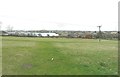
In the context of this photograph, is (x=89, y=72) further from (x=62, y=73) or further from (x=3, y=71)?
(x=3, y=71)

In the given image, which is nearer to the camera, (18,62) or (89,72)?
(89,72)

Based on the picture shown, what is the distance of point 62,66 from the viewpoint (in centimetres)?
1255

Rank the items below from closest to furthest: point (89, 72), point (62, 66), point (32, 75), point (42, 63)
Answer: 1. point (32, 75)
2. point (89, 72)
3. point (62, 66)
4. point (42, 63)

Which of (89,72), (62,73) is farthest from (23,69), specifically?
(89,72)

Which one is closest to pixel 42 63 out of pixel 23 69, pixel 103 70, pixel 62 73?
pixel 23 69

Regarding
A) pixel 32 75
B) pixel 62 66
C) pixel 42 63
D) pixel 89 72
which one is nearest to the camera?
pixel 32 75

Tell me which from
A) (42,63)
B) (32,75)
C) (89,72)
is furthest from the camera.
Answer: (42,63)

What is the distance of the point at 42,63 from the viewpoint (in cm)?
1342

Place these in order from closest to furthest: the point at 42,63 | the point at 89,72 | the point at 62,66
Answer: the point at 89,72 < the point at 62,66 < the point at 42,63

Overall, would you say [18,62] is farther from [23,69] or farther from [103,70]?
[103,70]

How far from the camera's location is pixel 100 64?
13.5m

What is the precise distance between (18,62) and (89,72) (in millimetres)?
4647

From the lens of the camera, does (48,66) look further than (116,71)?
Yes

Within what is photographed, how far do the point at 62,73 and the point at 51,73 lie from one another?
542 millimetres
